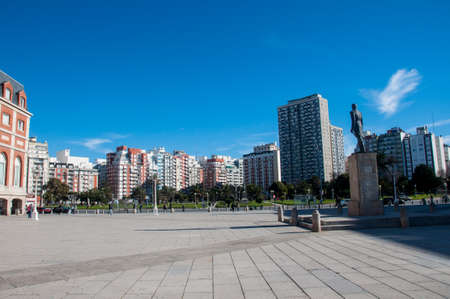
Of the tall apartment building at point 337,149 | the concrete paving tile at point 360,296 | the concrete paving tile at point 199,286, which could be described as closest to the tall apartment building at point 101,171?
the tall apartment building at point 337,149

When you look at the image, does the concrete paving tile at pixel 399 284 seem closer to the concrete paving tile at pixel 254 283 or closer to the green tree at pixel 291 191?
the concrete paving tile at pixel 254 283

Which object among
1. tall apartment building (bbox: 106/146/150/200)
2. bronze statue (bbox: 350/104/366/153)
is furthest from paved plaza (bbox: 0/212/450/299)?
tall apartment building (bbox: 106/146/150/200)

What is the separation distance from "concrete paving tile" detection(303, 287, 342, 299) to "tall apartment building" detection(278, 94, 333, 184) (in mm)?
125483

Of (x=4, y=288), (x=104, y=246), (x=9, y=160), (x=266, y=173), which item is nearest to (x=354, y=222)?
(x=104, y=246)

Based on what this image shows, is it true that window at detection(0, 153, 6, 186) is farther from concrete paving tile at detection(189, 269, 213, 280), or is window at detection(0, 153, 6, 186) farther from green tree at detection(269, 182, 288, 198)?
green tree at detection(269, 182, 288, 198)

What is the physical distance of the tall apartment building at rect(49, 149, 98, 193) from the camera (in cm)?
13738

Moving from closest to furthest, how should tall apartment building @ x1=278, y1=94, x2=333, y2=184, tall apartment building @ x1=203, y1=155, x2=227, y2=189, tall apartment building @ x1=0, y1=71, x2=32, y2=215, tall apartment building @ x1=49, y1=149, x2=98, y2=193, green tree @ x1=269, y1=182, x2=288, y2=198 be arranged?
tall apartment building @ x1=0, y1=71, x2=32, y2=215, green tree @ x1=269, y1=182, x2=288, y2=198, tall apartment building @ x1=278, y1=94, x2=333, y2=184, tall apartment building @ x1=49, y1=149, x2=98, y2=193, tall apartment building @ x1=203, y1=155, x2=227, y2=189

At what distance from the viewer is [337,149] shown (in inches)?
6078

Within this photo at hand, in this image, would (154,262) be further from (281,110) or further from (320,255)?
(281,110)

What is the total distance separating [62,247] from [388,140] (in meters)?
141

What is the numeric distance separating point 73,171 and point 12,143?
112629 mm

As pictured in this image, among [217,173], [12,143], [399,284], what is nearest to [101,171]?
[217,173]

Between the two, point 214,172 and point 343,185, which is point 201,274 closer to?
point 343,185

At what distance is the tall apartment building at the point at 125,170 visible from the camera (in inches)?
5851
